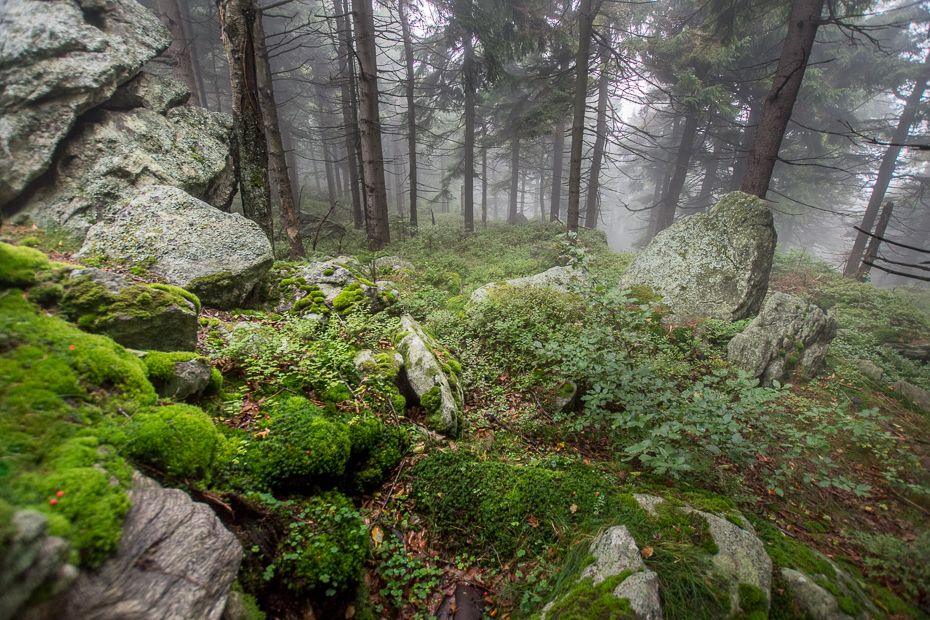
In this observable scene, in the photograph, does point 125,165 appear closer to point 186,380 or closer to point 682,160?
point 186,380

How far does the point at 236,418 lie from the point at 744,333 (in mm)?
7530

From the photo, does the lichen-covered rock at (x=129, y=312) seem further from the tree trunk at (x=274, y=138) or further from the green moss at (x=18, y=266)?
the tree trunk at (x=274, y=138)

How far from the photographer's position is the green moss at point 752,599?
7.12ft

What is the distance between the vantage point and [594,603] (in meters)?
2.08

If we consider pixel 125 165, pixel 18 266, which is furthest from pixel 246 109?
pixel 18 266

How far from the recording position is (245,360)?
3633 millimetres

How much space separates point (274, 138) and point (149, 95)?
2368mm

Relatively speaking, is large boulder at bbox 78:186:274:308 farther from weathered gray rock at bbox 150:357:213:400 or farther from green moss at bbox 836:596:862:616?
green moss at bbox 836:596:862:616

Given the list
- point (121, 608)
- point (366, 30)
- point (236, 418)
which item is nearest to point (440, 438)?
point (236, 418)

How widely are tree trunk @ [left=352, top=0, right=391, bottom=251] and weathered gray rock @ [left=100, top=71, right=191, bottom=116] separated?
13.9ft

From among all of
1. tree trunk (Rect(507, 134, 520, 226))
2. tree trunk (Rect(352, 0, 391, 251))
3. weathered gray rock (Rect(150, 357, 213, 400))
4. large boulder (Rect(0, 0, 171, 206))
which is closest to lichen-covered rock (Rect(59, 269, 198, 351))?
weathered gray rock (Rect(150, 357, 213, 400))

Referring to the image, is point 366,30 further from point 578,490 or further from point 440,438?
point 578,490

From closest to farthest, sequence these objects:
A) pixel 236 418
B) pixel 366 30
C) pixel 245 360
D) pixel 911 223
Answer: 1. pixel 236 418
2. pixel 245 360
3. pixel 366 30
4. pixel 911 223

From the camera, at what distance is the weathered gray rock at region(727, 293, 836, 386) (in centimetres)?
581
